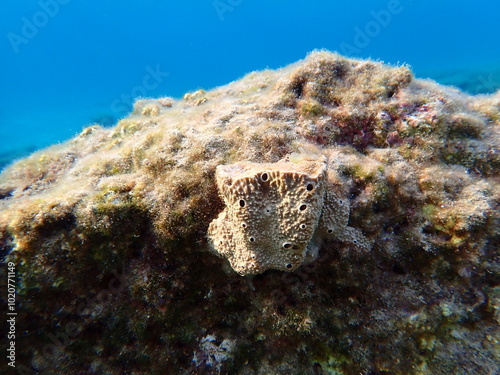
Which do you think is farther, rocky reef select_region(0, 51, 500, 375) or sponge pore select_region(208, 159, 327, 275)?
rocky reef select_region(0, 51, 500, 375)

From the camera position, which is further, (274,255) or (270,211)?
(274,255)

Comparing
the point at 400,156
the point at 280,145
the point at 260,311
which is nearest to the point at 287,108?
the point at 280,145

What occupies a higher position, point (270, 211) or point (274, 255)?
point (270, 211)

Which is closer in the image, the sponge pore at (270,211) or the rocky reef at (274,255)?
the sponge pore at (270,211)
